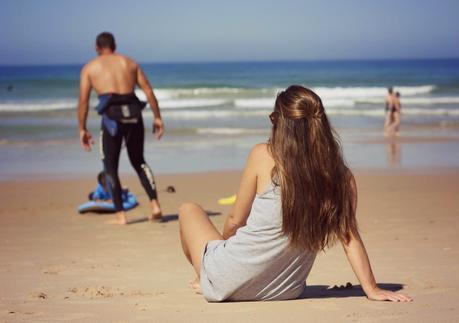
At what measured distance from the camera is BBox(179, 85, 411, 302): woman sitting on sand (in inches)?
152

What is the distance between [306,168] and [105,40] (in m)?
4.69

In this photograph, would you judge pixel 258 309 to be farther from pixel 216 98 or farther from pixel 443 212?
pixel 216 98

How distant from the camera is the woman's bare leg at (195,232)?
4.36 meters

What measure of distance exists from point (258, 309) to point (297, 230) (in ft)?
1.45

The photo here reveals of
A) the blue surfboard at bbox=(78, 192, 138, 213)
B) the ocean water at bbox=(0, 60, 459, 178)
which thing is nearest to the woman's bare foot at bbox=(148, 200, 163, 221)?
the blue surfboard at bbox=(78, 192, 138, 213)

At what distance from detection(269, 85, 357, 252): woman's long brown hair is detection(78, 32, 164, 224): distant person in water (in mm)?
4118

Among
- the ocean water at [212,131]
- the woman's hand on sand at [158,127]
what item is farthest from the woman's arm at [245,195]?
the ocean water at [212,131]

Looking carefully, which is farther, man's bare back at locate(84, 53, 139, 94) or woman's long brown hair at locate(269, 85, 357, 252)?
man's bare back at locate(84, 53, 139, 94)

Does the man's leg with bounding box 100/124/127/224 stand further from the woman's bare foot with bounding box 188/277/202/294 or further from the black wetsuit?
the woman's bare foot with bounding box 188/277/202/294

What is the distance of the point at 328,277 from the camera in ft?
17.2

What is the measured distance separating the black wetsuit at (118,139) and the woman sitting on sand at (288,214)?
3831 mm

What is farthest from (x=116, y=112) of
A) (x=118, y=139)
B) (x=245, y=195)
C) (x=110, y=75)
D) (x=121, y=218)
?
(x=245, y=195)

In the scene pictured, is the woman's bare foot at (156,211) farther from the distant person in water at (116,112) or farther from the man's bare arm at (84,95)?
the man's bare arm at (84,95)

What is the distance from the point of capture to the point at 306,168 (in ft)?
12.7
